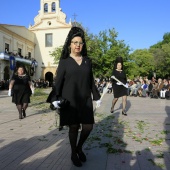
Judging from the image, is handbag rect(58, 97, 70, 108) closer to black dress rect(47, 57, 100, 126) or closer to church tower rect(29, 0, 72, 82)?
black dress rect(47, 57, 100, 126)

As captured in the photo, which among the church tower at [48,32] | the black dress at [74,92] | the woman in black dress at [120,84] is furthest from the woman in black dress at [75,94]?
the church tower at [48,32]

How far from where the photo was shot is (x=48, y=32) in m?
44.9

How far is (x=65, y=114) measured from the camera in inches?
153

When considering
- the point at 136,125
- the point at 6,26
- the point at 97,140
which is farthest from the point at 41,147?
the point at 6,26

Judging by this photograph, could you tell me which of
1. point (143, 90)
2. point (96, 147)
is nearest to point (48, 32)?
point (143, 90)

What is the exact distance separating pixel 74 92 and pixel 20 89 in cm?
508

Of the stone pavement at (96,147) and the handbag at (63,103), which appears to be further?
the stone pavement at (96,147)

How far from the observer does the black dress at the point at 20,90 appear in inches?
336

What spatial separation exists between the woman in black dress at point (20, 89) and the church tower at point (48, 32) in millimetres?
36330

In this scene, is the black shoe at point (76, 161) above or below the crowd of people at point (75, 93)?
below

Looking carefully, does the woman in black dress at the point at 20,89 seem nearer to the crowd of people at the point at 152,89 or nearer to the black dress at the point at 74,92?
the black dress at the point at 74,92

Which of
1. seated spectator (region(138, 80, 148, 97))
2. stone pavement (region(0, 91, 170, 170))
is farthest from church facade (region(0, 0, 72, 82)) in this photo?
stone pavement (region(0, 91, 170, 170))

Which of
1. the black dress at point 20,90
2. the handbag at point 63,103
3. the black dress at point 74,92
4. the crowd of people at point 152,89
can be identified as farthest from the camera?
the crowd of people at point 152,89

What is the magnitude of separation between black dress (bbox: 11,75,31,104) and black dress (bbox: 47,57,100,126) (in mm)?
4793
